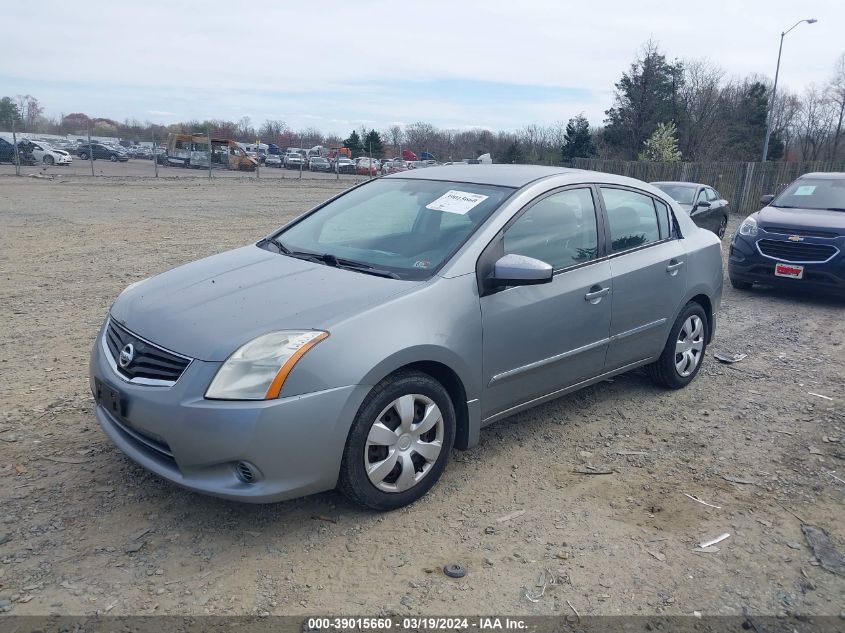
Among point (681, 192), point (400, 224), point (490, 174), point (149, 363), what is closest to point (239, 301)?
point (149, 363)

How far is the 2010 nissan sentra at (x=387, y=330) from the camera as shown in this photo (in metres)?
3.08

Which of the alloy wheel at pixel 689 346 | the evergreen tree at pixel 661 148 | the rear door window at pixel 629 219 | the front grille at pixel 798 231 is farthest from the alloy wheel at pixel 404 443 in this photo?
the evergreen tree at pixel 661 148

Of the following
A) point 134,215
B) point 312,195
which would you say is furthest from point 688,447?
point 312,195

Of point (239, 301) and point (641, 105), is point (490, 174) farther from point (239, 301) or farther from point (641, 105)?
point (641, 105)

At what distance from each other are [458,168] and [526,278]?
1513mm

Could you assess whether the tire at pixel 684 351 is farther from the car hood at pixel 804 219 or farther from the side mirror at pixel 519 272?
the car hood at pixel 804 219

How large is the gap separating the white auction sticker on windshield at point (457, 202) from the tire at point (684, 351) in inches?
77.8

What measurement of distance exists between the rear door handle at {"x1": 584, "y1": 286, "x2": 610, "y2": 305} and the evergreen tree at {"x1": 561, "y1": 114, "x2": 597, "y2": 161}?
144 ft

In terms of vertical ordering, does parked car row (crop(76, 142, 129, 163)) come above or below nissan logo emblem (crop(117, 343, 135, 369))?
above

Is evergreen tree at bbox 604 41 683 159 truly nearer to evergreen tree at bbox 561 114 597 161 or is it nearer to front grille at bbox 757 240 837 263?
evergreen tree at bbox 561 114 597 161

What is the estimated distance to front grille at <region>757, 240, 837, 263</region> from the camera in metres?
8.73

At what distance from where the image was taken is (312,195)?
26.2 metres

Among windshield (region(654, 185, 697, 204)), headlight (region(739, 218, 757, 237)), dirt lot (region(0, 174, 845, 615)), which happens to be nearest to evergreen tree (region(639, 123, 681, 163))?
windshield (region(654, 185, 697, 204))

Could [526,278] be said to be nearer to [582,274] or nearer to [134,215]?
[582,274]
